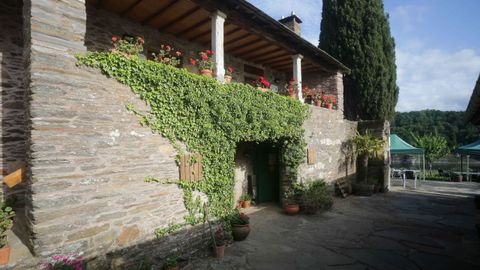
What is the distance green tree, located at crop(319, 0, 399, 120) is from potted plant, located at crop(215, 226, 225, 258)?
33.7 feet

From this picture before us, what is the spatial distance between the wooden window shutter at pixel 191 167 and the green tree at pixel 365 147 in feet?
27.1

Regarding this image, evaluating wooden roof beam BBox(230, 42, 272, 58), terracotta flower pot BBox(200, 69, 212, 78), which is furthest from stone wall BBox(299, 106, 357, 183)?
terracotta flower pot BBox(200, 69, 212, 78)

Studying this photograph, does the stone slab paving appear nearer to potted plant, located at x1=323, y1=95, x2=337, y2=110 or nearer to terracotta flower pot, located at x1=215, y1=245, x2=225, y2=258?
terracotta flower pot, located at x1=215, y1=245, x2=225, y2=258

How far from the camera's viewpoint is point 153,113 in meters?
4.55

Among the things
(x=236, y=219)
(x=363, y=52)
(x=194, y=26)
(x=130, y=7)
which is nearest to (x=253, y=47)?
(x=194, y=26)

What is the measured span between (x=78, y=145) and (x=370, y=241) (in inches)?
231

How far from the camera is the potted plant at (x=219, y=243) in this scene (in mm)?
4941

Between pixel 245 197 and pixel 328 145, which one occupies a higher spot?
pixel 328 145

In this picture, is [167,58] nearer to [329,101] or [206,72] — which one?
[206,72]

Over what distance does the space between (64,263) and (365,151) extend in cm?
1091

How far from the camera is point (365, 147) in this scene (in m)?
10.9

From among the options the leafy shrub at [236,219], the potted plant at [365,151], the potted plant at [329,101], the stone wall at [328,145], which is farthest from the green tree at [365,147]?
the leafy shrub at [236,219]

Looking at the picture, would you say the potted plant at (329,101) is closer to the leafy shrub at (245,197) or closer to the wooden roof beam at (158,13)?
the leafy shrub at (245,197)

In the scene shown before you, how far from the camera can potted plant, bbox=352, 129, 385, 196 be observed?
425 inches
